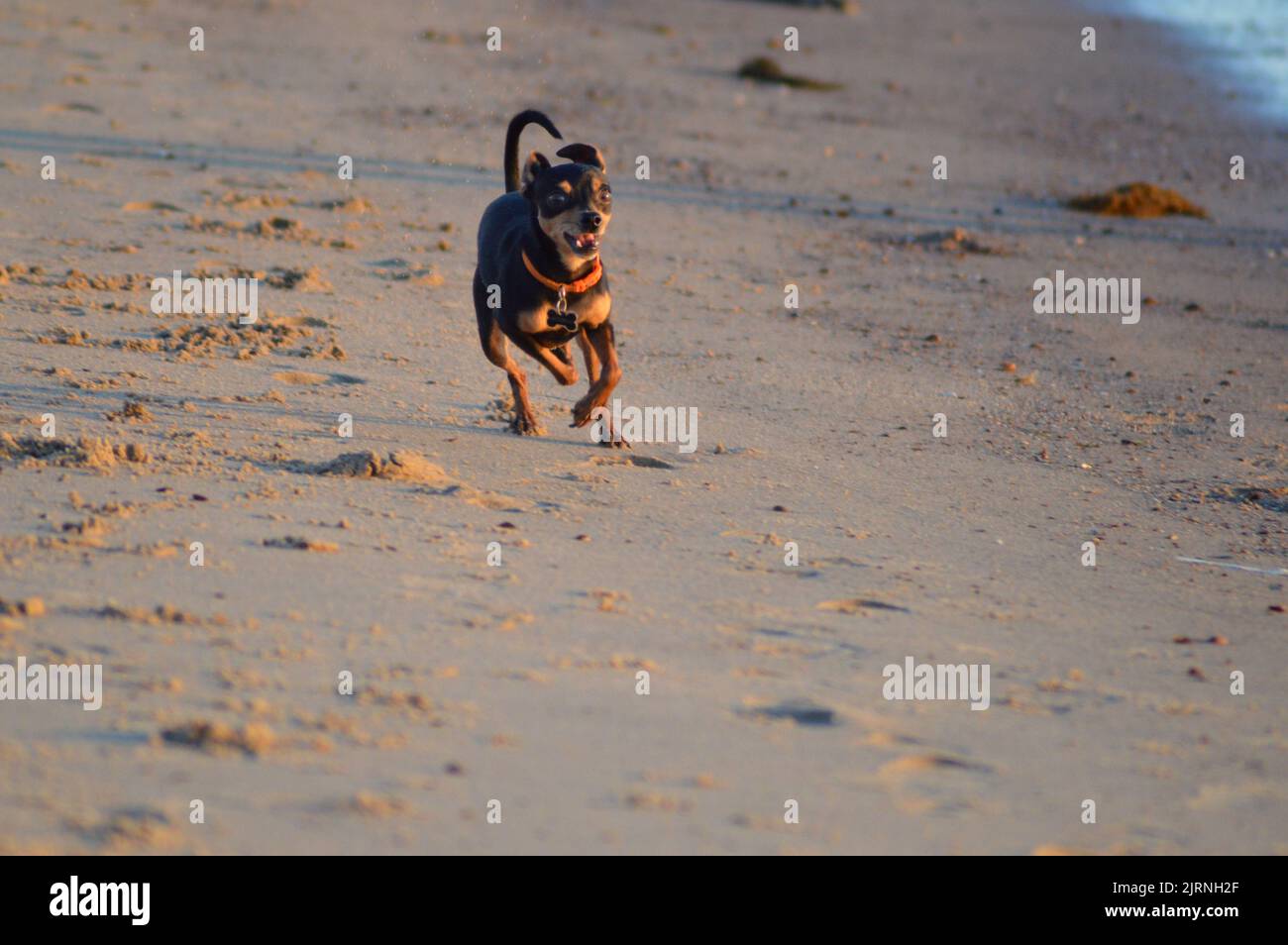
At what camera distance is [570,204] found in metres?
6.43

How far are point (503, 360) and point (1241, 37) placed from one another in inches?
1285

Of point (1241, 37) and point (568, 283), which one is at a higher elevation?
point (1241, 37)

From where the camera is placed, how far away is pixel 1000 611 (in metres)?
5.12

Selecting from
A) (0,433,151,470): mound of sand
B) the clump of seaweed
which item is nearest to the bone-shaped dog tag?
(0,433,151,470): mound of sand

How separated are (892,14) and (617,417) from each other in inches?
1059

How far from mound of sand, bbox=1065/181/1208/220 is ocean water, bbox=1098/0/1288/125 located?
8.22 metres

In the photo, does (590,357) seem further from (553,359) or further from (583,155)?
(583,155)

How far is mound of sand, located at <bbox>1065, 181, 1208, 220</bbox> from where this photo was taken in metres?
14.1

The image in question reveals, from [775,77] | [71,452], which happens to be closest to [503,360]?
[71,452]

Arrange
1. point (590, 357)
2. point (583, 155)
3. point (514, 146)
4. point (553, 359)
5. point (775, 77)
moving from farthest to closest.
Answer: point (775, 77) < point (514, 146) < point (590, 357) < point (583, 155) < point (553, 359)

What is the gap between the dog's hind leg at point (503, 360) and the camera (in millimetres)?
6828

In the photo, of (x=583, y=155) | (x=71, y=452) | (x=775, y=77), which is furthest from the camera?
(x=775, y=77)

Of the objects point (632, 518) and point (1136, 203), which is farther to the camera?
point (1136, 203)

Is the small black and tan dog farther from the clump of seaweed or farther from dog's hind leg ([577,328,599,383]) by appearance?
the clump of seaweed
